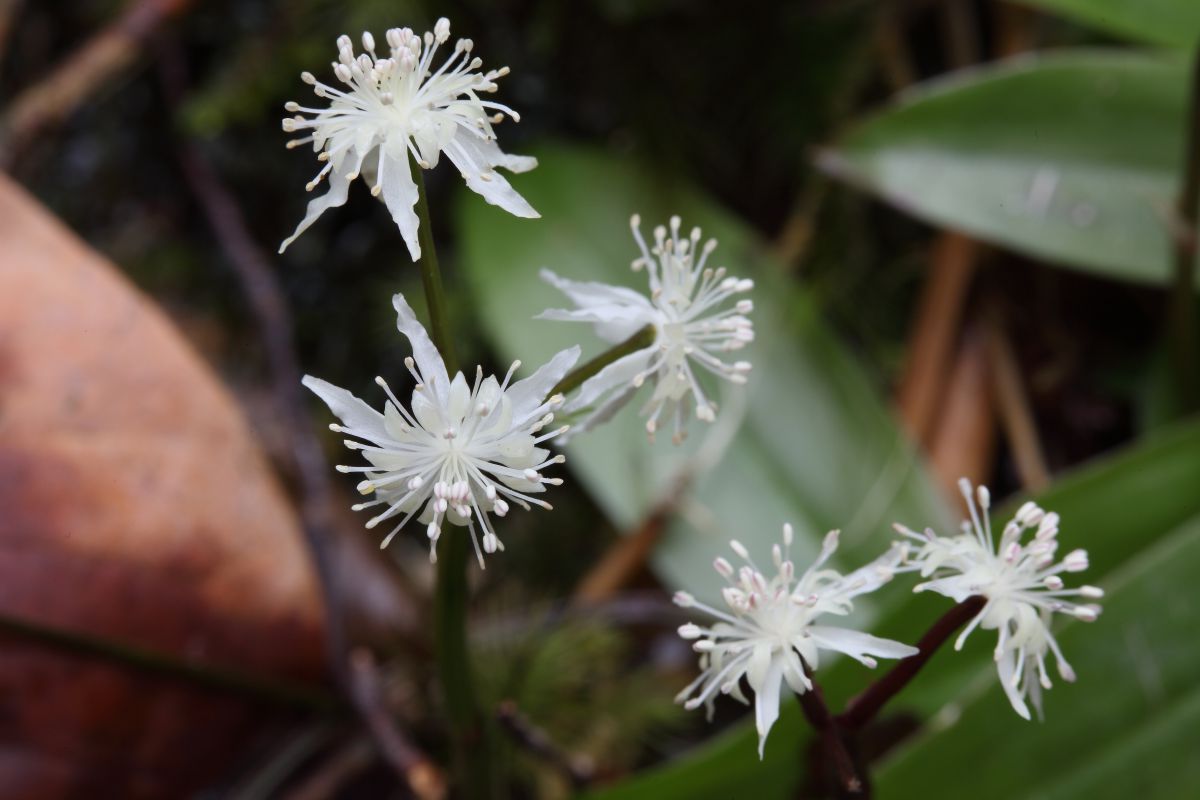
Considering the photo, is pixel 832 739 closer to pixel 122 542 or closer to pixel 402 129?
pixel 402 129

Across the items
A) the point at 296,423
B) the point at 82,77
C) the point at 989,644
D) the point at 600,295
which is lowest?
the point at 989,644

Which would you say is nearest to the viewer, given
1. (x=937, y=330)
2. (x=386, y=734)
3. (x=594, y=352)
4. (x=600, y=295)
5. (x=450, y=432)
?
(x=450, y=432)

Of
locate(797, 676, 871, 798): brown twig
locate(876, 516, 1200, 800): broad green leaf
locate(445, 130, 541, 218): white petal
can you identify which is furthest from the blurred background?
locate(445, 130, 541, 218): white petal

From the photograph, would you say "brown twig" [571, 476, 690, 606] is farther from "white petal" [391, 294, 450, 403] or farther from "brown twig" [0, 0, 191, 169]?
"brown twig" [0, 0, 191, 169]

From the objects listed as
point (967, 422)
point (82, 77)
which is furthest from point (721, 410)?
point (82, 77)

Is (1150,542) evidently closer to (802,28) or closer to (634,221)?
(634,221)

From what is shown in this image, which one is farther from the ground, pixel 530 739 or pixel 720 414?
pixel 720 414

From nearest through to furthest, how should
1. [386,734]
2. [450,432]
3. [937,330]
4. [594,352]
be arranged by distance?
[450,432]
[386,734]
[594,352]
[937,330]

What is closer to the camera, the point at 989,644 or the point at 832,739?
the point at 832,739

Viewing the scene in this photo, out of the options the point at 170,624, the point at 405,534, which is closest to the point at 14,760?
the point at 170,624
